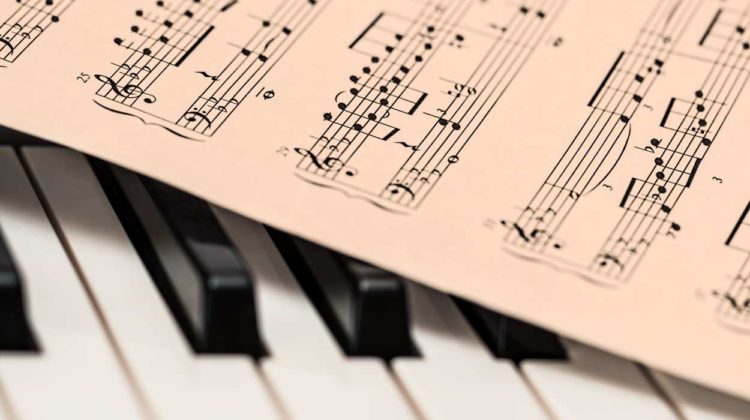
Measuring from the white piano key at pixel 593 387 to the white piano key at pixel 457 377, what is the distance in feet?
0.04

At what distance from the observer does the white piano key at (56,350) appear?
2.27 ft

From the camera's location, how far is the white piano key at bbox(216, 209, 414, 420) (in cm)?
73

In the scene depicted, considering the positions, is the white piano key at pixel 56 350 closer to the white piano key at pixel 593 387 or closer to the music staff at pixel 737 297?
the white piano key at pixel 593 387

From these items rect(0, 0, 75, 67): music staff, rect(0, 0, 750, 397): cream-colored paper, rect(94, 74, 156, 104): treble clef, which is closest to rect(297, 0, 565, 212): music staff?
rect(0, 0, 750, 397): cream-colored paper

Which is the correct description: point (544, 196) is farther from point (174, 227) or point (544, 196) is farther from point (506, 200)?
point (174, 227)

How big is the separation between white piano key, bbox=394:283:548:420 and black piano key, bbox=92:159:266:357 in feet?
0.34

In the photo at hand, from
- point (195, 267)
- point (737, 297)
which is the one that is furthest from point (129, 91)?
point (737, 297)

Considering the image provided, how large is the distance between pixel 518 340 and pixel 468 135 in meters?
0.16

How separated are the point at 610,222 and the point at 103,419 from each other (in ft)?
1.15

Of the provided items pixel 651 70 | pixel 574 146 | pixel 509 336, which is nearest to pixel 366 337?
pixel 509 336

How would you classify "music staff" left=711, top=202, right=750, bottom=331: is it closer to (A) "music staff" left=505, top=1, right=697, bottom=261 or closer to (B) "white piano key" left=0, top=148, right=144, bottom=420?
(A) "music staff" left=505, top=1, right=697, bottom=261

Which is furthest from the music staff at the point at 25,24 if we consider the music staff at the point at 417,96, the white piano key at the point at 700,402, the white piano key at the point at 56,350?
the white piano key at the point at 700,402

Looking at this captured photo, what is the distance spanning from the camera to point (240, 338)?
74 cm

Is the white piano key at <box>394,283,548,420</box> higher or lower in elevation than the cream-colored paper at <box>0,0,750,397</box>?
lower
